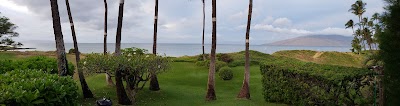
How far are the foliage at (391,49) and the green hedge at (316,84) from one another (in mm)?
1255

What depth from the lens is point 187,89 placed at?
26.6 m

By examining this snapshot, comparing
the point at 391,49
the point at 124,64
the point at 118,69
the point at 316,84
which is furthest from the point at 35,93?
the point at 118,69

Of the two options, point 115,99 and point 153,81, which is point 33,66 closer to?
point 115,99

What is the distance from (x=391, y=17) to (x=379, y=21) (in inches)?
27.5

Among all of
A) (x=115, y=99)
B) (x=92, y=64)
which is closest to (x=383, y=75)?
(x=92, y=64)

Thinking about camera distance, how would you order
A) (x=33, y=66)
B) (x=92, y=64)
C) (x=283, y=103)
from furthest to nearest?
(x=33, y=66), (x=92, y=64), (x=283, y=103)

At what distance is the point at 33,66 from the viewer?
20641mm

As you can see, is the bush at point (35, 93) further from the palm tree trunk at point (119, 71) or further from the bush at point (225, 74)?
the bush at point (225, 74)

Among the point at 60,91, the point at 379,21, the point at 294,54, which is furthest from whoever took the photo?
the point at 294,54

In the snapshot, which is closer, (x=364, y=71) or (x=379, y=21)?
(x=379, y=21)

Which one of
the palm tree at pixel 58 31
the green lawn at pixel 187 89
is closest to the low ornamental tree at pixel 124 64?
the palm tree at pixel 58 31

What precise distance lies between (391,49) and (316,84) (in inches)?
154

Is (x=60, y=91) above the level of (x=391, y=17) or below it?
below

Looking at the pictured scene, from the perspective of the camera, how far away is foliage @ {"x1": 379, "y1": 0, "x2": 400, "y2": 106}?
9.30 metres
